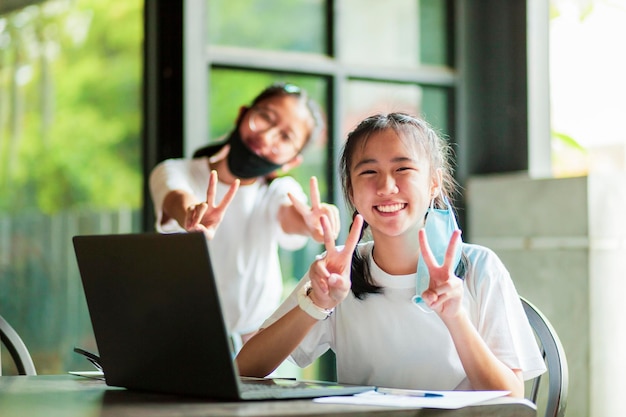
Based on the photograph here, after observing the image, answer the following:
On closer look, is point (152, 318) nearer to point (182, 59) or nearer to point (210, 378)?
point (210, 378)

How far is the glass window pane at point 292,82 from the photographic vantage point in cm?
330

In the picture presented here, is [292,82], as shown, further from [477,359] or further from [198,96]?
[477,359]

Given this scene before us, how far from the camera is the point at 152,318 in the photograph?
4.40 ft

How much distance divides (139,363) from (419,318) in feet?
1.63

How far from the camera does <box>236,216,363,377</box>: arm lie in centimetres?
151

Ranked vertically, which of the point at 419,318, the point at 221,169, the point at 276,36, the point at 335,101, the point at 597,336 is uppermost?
the point at 276,36

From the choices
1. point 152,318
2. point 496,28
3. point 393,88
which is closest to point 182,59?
point 393,88

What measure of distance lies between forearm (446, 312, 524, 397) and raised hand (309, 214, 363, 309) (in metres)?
0.17

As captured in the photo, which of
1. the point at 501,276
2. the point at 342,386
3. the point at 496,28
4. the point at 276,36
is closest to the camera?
the point at 342,386

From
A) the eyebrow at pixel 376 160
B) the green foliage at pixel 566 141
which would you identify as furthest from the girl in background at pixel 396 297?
the green foliage at pixel 566 141

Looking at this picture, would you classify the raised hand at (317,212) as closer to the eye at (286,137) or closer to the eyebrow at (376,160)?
the eyebrow at (376,160)

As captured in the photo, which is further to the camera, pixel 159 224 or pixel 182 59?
pixel 182 59

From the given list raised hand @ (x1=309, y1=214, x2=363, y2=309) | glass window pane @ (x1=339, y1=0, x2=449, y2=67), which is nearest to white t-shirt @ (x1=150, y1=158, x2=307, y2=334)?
glass window pane @ (x1=339, y1=0, x2=449, y2=67)

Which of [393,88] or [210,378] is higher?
[393,88]
